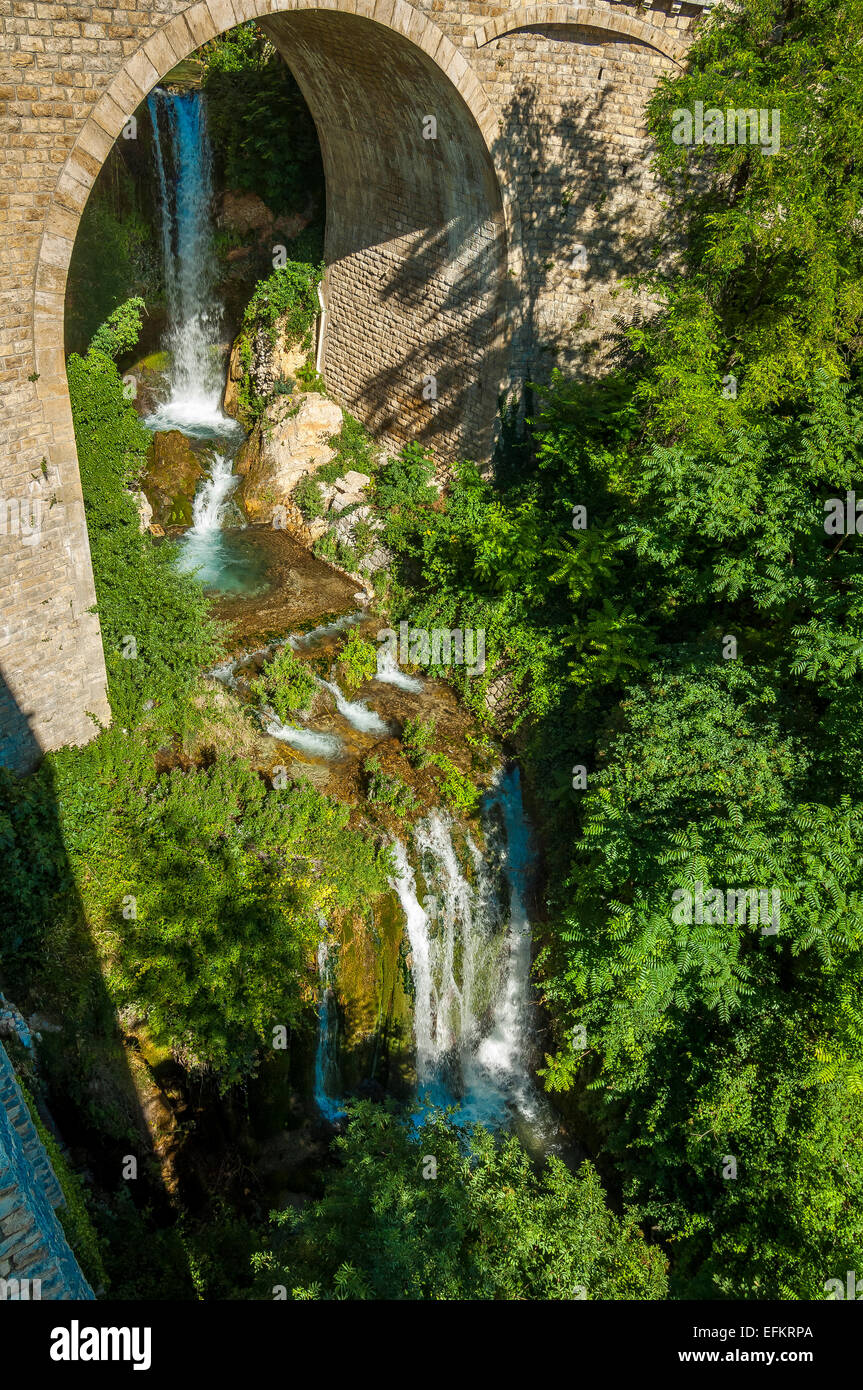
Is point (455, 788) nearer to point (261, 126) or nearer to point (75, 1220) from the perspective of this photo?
point (75, 1220)

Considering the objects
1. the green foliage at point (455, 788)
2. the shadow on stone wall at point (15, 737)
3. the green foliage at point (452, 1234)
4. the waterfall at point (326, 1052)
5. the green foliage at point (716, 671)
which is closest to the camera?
the green foliage at point (452, 1234)

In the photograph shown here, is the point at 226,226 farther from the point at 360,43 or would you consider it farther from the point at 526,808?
the point at 526,808

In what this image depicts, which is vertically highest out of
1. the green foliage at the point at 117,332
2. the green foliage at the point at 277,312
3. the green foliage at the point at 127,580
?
the green foliage at the point at 277,312

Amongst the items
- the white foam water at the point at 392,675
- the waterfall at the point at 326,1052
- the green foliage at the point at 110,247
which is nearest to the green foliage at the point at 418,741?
the white foam water at the point at 392,675

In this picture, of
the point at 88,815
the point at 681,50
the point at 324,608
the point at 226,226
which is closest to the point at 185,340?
the point at 226,226

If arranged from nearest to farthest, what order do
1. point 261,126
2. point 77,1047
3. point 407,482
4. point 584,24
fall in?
point 77,1047 < point 584,24 < point 407,482 < point 261,126

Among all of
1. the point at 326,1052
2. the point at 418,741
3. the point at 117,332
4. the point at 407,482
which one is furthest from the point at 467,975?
the point at 117,332

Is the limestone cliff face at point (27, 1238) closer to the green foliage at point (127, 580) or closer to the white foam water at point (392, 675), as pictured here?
the green foliage at point (127, 580)
